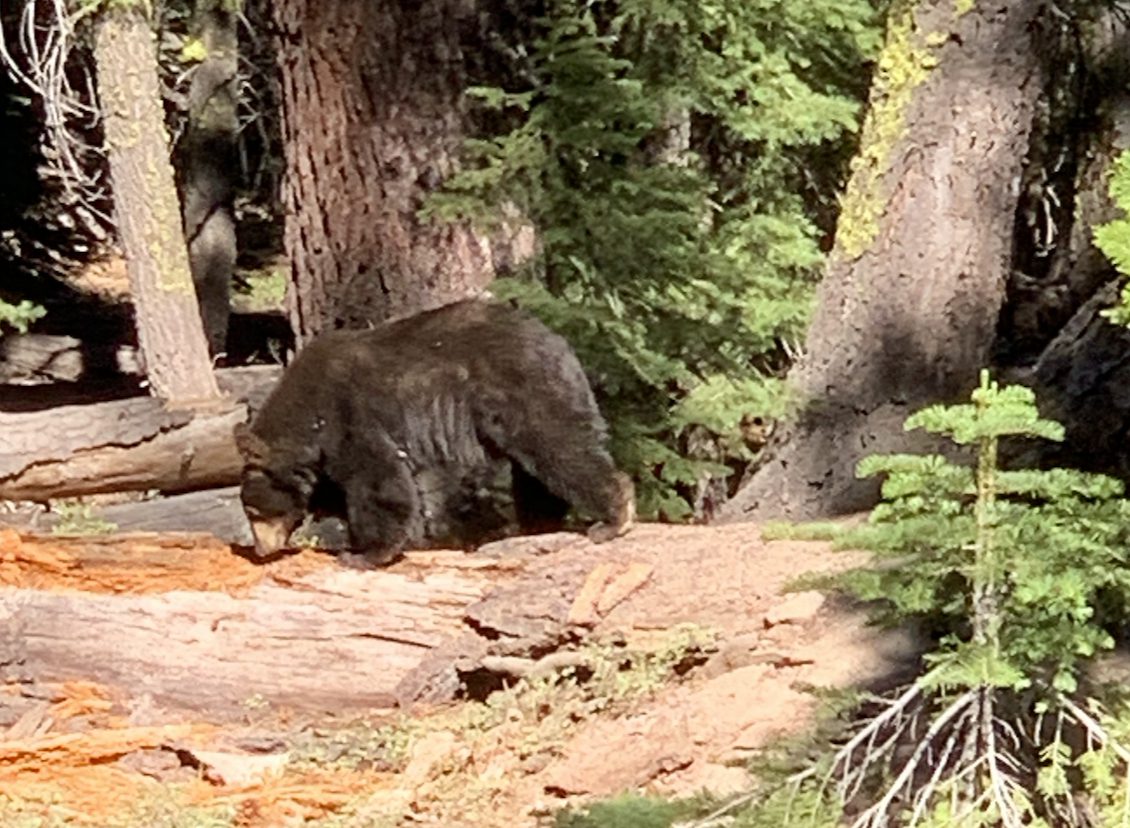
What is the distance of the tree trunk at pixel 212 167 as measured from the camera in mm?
16609

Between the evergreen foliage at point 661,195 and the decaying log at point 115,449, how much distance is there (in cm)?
158

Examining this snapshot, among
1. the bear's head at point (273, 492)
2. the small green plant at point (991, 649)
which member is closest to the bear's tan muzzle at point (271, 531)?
the bear's head at point (273, 492)

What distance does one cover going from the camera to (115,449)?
7.58m

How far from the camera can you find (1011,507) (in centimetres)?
408

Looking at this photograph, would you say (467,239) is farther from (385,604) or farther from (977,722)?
(977,722)

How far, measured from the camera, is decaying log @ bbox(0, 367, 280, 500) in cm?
745

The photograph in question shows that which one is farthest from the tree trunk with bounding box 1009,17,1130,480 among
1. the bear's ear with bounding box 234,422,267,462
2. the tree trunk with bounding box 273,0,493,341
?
the bear's ear with bounding box 234,422,267,462

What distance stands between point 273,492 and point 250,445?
24 cm

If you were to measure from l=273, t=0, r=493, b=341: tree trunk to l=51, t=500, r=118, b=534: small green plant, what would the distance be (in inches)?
61.1

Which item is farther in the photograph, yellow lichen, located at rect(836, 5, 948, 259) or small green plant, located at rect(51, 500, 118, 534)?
yellow lichen, located at rect(836, 5, 948, 259)

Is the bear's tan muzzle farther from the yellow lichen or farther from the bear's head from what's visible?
the yellow lichen

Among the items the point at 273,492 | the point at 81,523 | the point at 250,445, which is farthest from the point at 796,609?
the point at 81,523

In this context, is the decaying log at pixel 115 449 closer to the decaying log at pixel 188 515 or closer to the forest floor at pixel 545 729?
the decaying log at pixel 188 515

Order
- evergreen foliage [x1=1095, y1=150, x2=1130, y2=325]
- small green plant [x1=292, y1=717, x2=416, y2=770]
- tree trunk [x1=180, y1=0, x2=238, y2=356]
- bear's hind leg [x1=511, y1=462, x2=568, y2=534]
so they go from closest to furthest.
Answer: evergreen foliage [x1=1095, y1=150, x2=1130, y2=325], small green plant [x1=292, y1=717, x2=416, y2=770], bear's hind leg [x1=511, y1=462, x2=568, y2=534], tree trunk [x1=180, y1=0, x2=238, y2=356]
